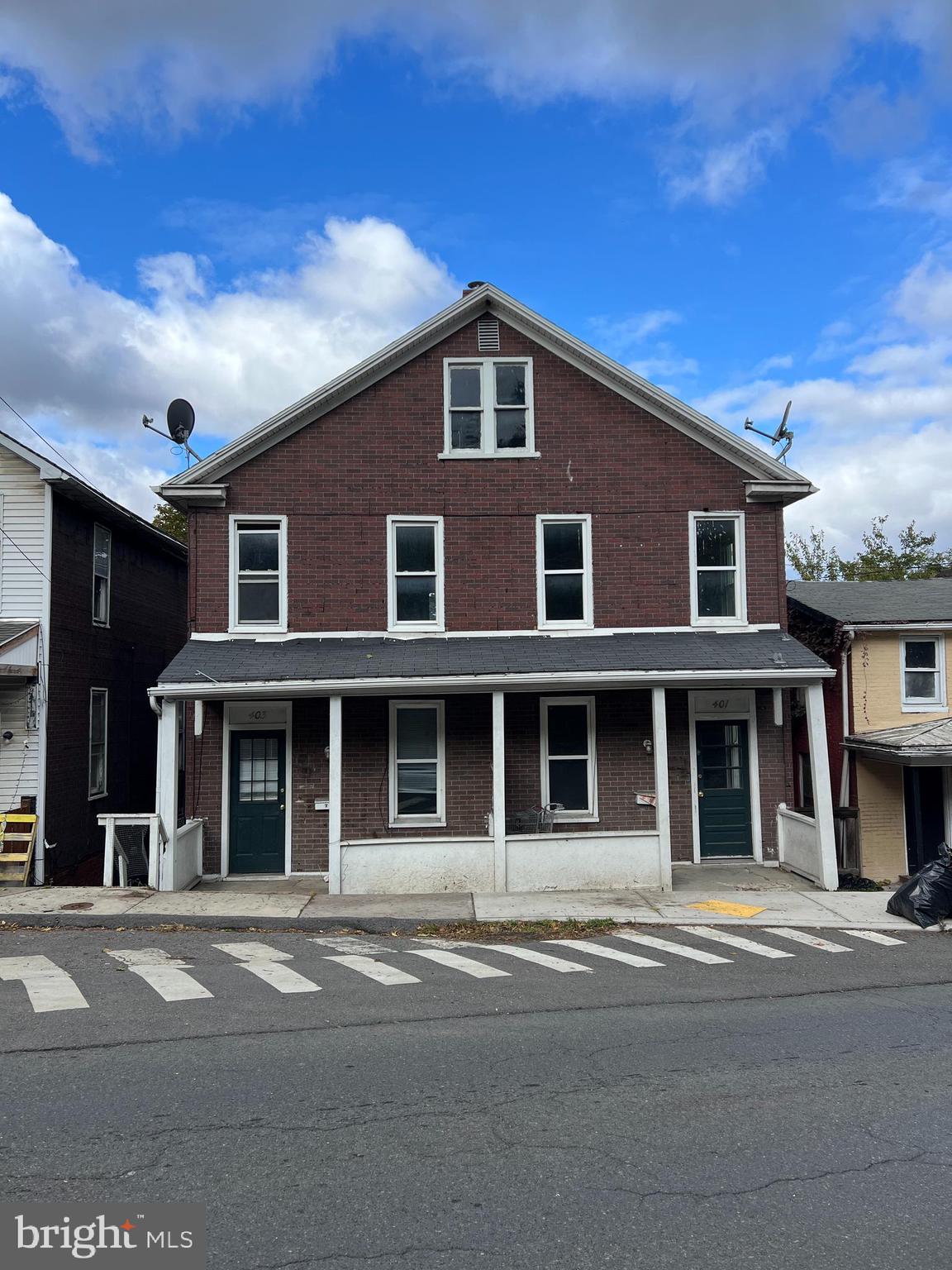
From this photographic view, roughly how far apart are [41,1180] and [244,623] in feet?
36.3

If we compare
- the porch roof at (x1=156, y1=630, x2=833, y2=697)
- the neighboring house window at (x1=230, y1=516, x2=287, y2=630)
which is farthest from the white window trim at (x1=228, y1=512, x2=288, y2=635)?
the porch roof at (x1=156, y1=630, x2=833, y2=697)

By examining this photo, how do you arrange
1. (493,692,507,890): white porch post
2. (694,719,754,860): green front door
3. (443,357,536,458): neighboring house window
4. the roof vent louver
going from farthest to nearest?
the roof vent louver
(443,357,536,458): neighboring house window
(694,719,754,860): green front door
(493,692,507,890): white porch post

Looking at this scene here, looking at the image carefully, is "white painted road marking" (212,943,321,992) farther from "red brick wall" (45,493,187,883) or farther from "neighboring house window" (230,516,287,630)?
"red brick wall" (45,493,187,883)

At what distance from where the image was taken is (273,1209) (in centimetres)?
428

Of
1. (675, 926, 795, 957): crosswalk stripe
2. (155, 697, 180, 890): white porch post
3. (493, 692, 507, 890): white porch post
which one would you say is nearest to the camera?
(675, 926, 795, 957): crosswalk stripe

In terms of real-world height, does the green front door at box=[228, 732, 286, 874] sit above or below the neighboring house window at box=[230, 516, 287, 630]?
below

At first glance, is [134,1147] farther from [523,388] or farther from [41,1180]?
[523,388]

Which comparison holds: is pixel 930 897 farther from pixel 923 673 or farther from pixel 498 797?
pixel 923 673

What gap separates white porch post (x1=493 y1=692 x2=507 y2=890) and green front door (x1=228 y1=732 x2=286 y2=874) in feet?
11.6

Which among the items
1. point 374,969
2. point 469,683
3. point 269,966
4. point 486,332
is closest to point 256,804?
point 469,683

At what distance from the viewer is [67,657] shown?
52.5ft

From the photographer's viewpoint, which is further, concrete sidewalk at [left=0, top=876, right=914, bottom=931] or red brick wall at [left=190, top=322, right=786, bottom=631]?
red brick wall at [left=190, top=322, right=786, bottom=631]

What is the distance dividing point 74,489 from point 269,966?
954 cm

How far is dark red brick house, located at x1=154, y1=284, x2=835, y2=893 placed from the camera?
14.8 meters
